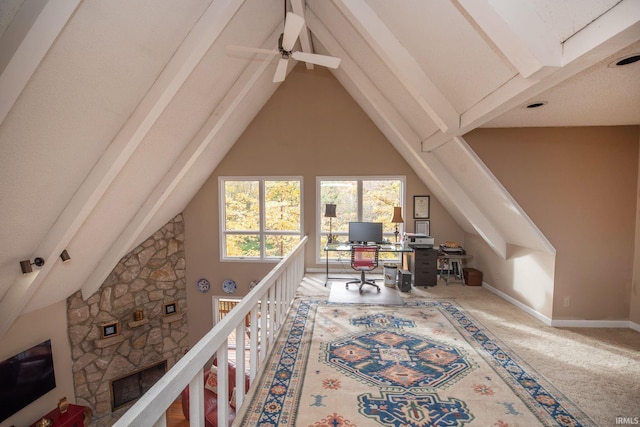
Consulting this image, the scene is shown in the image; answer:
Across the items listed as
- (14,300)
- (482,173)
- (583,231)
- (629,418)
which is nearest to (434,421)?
(629,418)

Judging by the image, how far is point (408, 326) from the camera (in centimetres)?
326

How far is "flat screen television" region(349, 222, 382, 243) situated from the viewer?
4812mm

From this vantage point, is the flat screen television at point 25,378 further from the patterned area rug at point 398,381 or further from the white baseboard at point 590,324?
the white baseboard at point 590,324

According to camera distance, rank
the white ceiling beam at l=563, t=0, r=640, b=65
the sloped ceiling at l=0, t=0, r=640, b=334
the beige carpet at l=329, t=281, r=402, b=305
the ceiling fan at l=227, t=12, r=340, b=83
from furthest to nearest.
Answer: the beige carpet at l=329, t=281, r=402, b=305, the ceiling fan at l=227, t=12, r=340, b=83, the sloped ceiling at l=0, t=0, r=640, b=334, the white ceiling beam at l=563, t=0, r=640, b=65

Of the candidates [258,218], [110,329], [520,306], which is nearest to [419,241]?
[520,306]

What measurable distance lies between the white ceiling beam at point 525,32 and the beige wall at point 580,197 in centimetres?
192

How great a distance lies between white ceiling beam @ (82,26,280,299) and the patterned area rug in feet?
8.66

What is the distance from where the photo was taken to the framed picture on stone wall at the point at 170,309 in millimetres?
5391

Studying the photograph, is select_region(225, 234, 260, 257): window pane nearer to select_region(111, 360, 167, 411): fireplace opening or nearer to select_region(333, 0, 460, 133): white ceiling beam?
select_region(111, 360, 167, 411): fireplace opening

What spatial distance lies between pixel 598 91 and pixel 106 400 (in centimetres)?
739

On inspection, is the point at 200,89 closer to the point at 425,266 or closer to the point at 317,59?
the point at 317,59

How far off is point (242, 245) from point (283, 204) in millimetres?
1197

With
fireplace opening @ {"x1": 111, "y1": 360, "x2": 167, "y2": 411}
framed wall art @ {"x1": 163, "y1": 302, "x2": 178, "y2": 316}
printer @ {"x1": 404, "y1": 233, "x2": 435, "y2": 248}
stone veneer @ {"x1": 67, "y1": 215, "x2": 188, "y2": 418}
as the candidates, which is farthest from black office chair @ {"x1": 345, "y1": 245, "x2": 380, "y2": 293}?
fireplace opening @ {"x1": 111, "y1": 360, "x2": 167, "y2": 411}

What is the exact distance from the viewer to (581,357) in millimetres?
2643
